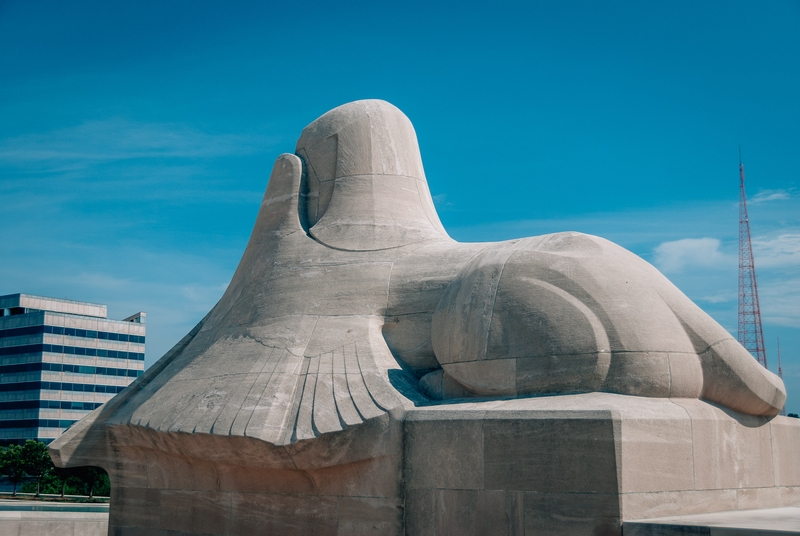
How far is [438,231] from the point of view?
33.1 feet

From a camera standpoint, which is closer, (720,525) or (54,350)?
(720,525)

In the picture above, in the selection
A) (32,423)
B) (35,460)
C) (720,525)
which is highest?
(32,423)

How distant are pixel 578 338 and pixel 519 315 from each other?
60 cm

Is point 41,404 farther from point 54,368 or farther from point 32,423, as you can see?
point 54,368

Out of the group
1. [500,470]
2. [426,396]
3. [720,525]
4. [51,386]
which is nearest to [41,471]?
[51,386]

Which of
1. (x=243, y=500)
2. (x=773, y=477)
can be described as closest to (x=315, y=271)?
(x=243, y=500)

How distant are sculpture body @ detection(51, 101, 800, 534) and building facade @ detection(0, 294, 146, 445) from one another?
42.8 m

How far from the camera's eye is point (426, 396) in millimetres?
8141

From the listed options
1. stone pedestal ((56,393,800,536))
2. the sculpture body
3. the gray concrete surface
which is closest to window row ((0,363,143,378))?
the gray concrete surface

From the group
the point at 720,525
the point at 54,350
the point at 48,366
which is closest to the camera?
the point at 720,525

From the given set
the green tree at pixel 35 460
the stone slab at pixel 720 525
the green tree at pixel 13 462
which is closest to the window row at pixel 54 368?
the green tree at pixel 13 462

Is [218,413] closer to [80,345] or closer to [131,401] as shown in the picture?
[131,401]

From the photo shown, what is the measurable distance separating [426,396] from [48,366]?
4670cm

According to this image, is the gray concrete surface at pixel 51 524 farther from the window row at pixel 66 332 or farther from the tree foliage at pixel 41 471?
the window row at pixel 66 332
